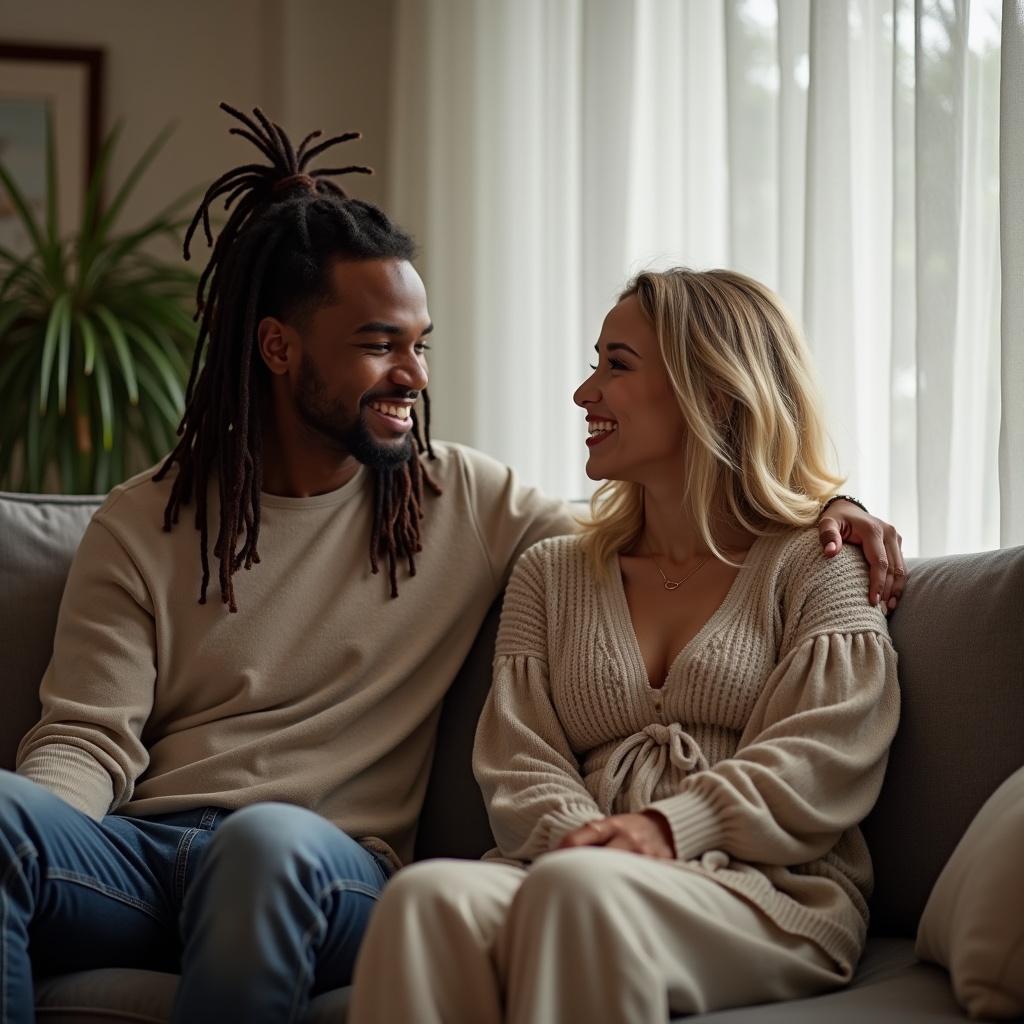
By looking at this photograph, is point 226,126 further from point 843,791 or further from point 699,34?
point 843,791

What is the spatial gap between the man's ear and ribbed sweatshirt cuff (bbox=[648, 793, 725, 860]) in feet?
3.15

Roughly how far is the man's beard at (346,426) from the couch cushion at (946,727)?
0.78 m

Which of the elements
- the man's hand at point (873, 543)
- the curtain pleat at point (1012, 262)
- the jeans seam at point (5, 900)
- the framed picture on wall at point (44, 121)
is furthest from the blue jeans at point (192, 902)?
the framed picture on wall at point (44, 121)

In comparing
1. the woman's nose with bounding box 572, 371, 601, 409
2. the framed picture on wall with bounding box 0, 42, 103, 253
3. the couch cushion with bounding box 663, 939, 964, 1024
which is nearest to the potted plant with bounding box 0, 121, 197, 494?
the framed picture on wall with bounding box 0, 42, 103, 253

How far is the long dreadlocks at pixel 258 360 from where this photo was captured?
6.38ft

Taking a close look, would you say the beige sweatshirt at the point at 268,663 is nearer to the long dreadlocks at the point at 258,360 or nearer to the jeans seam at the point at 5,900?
the long dreadlocks at the point at 258,360

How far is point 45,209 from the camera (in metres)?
3.49

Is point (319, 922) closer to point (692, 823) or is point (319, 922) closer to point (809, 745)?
point (692, 823)

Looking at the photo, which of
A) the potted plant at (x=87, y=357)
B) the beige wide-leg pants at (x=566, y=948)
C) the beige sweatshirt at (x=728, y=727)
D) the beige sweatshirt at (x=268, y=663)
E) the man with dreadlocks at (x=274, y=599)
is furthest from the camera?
the potted plant at (x=87, y=357)

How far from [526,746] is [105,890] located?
0.55 m

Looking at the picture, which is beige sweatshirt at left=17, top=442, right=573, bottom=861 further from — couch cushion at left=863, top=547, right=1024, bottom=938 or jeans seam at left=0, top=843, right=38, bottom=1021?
couch cushion at left=863, top=547, right=1024, bottom=938

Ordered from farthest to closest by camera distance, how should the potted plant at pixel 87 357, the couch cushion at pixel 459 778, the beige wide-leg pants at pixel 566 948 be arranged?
1. the potted plant at pixel 87 357
2. the couch cushion at pixel 459 778
3. the beige wide-leg pants at pixel 566 948

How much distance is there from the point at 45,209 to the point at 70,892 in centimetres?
246

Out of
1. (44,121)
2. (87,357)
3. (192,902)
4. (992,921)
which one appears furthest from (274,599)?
(44,121)
